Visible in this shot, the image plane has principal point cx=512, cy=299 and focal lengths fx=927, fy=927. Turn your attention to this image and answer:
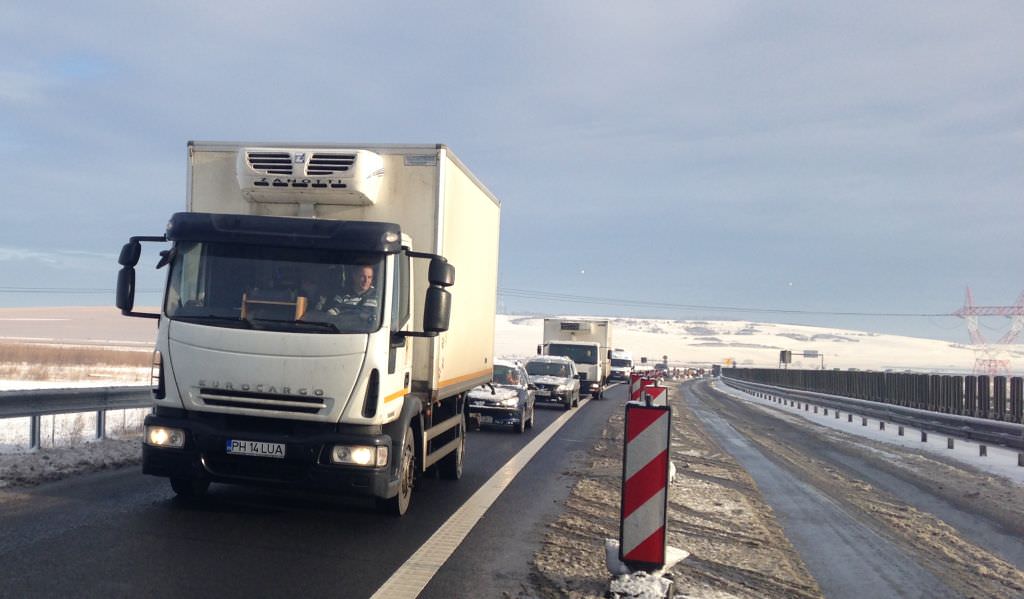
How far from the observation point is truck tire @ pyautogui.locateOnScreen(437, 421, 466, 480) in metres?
11.0

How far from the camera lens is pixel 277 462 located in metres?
7.41

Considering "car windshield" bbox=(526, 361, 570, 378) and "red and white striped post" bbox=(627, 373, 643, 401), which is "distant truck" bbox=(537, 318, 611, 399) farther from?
"red and white striped post" bbox=(627, 373, 643, 401)

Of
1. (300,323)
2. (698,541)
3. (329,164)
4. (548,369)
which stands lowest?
(698,541)

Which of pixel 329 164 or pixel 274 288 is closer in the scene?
pixel 274 288

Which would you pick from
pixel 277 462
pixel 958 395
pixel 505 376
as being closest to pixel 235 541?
pixel 277 462

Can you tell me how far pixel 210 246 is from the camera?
7.74 meters

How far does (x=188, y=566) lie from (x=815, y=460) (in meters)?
11.8

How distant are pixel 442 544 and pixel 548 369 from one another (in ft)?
74.4

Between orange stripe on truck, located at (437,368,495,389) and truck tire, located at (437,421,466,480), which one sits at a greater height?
orange stripe on truck, located at (437,368,495,389)

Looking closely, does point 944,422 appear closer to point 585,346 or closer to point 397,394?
point 397,394

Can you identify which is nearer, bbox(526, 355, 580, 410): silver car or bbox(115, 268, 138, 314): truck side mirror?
bbox(115, 268, 138, 314): truck side mirror

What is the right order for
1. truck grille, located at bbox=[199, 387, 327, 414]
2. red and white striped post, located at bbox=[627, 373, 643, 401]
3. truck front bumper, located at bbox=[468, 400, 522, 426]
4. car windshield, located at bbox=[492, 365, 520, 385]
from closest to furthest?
truck grille, located at bbox=[199, 387, 327, 414] < red and white striped post, located at bbox=[627, 373, 643, 401] < truck front bumper, located at bbox=[468, 400, 522, 426] < car windshield, located at bbox=[492, 365, 520, 385]

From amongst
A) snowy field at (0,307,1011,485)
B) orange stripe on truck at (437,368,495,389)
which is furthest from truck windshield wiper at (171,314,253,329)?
snowy field at (0,307,1011,485)

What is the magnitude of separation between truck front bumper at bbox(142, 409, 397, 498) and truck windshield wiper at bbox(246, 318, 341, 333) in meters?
0.82
